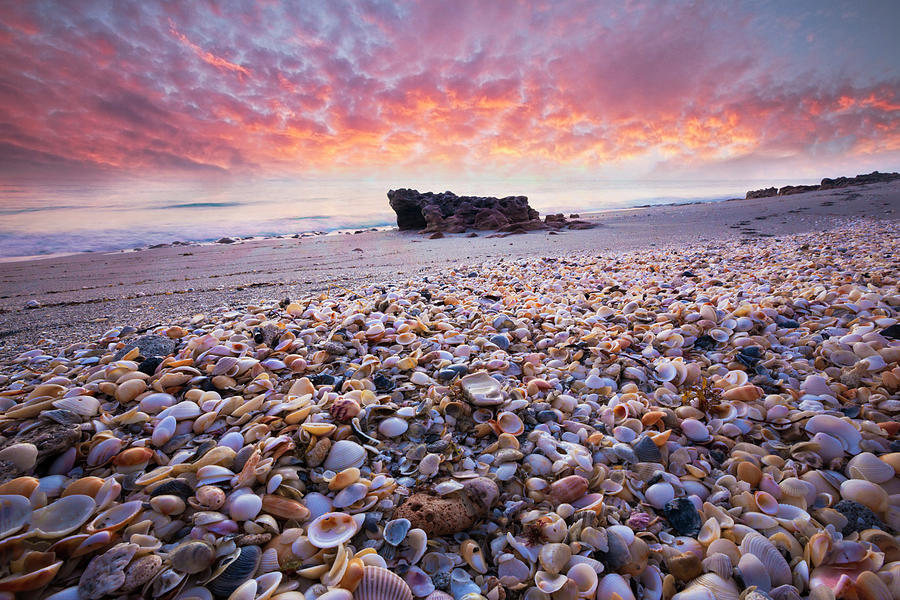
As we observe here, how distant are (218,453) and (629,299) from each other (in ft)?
12.2

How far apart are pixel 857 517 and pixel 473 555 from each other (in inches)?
56.0

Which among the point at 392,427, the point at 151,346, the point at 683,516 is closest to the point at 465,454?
the point at 392,427

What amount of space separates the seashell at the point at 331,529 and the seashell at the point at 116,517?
0.61m

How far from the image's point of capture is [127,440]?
166 centimetres

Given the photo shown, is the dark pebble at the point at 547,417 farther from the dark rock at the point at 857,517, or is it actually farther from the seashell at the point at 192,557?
the seashell at the point at 192,557

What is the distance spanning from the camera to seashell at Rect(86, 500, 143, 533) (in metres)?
1.23

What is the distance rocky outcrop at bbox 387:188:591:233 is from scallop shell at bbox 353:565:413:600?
13.6 metres

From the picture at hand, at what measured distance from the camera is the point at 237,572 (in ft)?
3.79

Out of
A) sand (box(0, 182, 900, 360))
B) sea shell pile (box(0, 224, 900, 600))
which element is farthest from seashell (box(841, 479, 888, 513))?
sand (box(0, 182, 900, 360))

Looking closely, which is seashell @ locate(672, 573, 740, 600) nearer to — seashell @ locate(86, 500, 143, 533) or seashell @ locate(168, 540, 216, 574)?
seashell @ locate(168, 540, 216, 574)

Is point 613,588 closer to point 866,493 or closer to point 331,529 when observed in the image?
point 331,529

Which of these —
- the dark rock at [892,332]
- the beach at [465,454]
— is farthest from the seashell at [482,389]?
the dark rock at [892,332]

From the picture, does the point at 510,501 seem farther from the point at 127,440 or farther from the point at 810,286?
the point at 810,286

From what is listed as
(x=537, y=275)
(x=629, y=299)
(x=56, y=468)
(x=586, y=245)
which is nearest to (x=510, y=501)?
(x=56, y=468)
